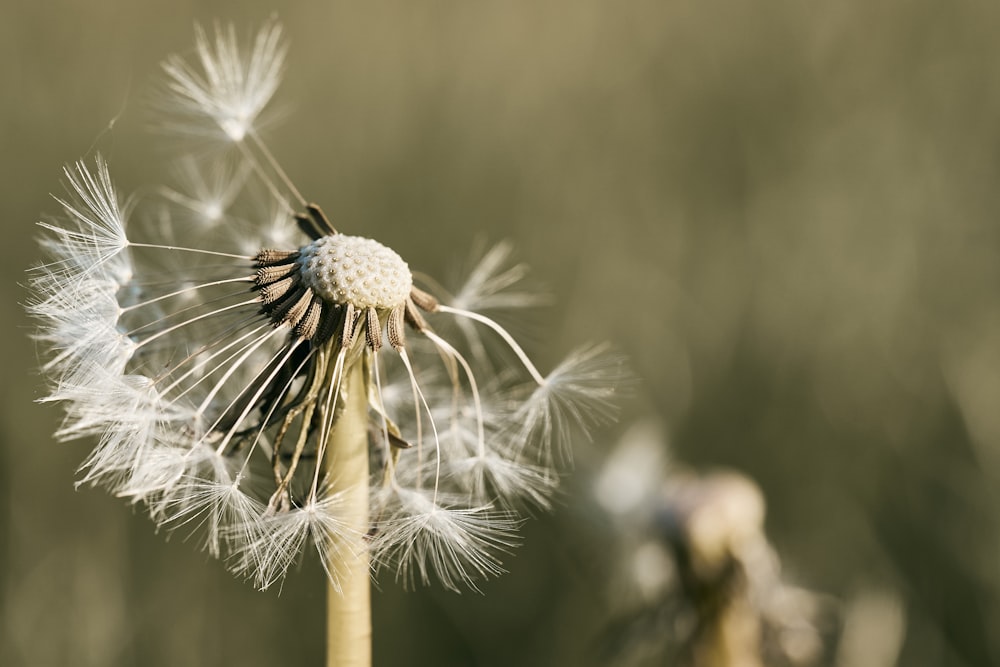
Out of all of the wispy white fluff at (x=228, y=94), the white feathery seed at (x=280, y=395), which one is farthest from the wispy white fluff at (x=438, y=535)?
the wispy white fluff at (x=228, y=94)

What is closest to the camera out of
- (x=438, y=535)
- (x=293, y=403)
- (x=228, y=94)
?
(x=293, y=403)

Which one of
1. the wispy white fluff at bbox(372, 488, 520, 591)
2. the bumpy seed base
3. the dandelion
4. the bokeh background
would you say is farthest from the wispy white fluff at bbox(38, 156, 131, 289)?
the bokeh background

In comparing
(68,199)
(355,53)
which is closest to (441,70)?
(355,53)

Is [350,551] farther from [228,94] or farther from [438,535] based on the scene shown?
[228,94]

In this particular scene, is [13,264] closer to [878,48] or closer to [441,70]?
[441,70]

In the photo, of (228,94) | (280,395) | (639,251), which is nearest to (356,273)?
(280,395)

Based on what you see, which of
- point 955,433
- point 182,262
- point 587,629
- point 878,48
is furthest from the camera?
point 878,48
